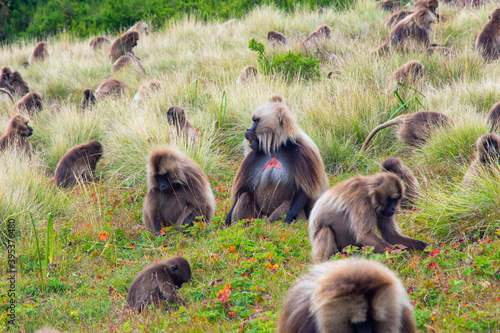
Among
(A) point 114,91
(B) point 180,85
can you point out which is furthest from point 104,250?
(A) point 114,91

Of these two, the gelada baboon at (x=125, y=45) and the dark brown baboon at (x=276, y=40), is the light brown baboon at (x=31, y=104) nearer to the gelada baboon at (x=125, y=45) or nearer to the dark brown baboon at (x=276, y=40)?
the gelada baboon at (x=125, y=45)

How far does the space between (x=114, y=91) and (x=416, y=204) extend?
354 inches

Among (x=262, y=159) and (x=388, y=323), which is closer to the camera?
(x=388, y=323)

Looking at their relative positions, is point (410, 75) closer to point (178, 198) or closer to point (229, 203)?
point (229, 203)

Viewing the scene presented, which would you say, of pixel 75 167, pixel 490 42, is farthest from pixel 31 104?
pixel 490 42

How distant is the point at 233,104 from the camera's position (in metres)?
9.72

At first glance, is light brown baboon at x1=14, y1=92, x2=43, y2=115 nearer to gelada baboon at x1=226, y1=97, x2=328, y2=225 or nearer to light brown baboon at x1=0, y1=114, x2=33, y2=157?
light brown baboon at x1=0, y1=114, x2=33, y2=157

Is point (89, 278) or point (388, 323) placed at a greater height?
point (388, 323)

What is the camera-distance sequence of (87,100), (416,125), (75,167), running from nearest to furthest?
(416,125), (75,167), (87,100)

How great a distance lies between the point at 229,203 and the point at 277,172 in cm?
124

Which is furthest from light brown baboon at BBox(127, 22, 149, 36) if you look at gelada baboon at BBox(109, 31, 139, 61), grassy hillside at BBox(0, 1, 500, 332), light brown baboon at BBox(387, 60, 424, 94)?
light brown baboon at BBox(387, 60, 424, 94)

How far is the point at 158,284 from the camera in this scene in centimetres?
488

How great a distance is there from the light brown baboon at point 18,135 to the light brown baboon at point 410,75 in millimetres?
6613

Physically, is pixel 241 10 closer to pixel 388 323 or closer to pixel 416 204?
pixel 416 204
